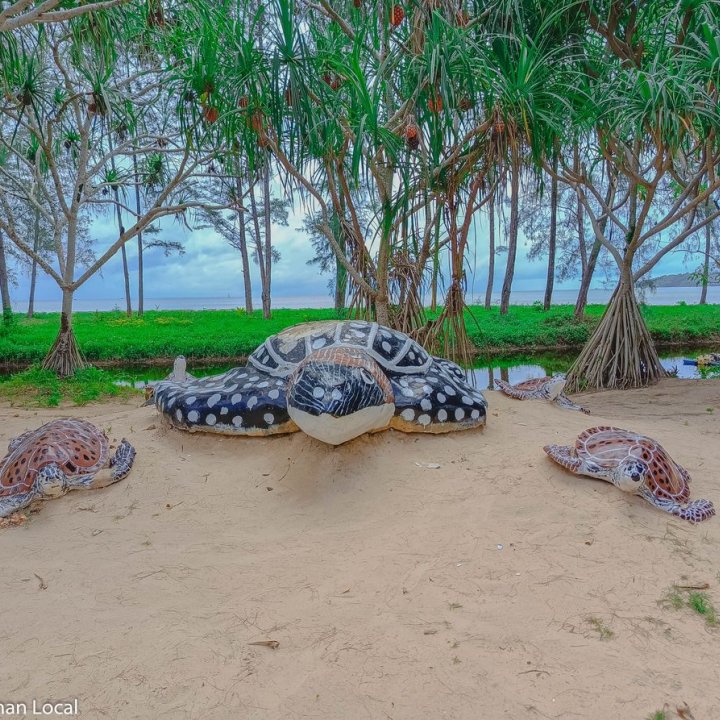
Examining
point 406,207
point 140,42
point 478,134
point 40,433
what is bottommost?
point 40,433

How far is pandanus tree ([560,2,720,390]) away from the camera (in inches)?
185

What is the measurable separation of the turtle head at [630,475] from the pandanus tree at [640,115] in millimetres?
3411

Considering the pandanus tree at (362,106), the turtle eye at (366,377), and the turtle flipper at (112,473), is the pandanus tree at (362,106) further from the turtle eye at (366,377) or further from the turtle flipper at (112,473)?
the turtle flipper at (112,473)

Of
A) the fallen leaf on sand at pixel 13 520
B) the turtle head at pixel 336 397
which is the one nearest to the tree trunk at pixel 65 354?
the fallen leaf on sand at pixel 13 520

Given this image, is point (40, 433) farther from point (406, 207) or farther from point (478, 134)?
point (478, 134)

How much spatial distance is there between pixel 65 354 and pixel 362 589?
779cm

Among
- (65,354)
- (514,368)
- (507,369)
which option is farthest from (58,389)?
(514,368)

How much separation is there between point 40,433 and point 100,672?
202cm

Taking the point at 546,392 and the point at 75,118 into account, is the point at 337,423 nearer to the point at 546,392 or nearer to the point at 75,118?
the point at 546,392

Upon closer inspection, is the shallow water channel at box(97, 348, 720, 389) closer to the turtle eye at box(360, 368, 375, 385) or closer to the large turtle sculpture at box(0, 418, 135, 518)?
the turtle eye at box(360, 368, 375, 385)

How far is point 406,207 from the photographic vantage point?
4.62m

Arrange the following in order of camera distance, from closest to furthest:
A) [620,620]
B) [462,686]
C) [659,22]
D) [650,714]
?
[650,714], [462,686], [620,620], [659,22]

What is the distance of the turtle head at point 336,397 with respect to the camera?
9.20 ft

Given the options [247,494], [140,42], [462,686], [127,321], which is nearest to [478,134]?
[247,494]
